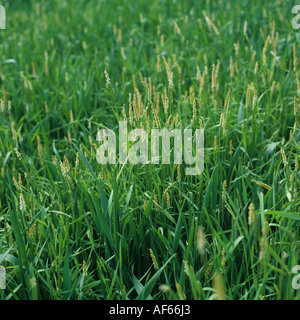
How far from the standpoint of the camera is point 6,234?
5.12ft

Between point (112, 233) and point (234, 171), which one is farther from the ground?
A: point (234, 171)

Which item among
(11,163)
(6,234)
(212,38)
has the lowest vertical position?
(6,234)

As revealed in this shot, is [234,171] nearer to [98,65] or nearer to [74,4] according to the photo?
[98,65]

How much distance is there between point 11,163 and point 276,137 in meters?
1.30

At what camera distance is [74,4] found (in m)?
4.41

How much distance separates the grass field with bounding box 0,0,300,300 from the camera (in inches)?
53.6

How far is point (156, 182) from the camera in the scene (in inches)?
63.4

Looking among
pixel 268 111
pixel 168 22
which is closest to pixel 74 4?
pixel 168 22

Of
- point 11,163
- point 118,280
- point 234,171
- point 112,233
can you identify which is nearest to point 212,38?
point 234,171

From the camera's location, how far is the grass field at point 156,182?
1362 millimetres
